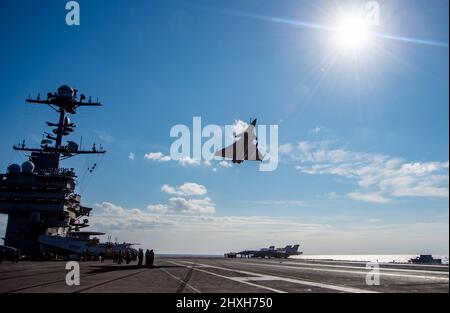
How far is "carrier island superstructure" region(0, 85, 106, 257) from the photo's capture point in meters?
62.0

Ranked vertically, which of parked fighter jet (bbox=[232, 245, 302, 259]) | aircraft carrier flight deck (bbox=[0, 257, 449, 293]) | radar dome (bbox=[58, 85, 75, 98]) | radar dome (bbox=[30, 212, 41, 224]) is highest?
radar dome (bbox=[58, 85, 75, 98])

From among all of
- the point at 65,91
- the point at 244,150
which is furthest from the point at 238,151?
the point at 65,91

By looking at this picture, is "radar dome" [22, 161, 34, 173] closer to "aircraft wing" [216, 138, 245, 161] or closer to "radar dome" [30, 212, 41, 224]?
"radar dome" [30, 212, 41, 224]

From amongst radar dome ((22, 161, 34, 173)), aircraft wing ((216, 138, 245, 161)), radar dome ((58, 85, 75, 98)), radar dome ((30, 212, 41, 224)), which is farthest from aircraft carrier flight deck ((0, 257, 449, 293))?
radar dome ((58, 85, 75, 98))

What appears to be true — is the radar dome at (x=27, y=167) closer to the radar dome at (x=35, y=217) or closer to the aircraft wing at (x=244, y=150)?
the radar dome at (x=35, y=217)

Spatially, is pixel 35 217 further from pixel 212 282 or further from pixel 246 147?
pixel 212 282

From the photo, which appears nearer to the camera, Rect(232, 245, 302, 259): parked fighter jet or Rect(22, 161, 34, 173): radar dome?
Rect(22, 161, 34, 173): radar dome

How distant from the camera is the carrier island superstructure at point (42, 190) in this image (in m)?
62.0

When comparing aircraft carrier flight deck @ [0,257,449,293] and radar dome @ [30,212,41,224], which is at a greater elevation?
radar dome @ [30,212,41,224]

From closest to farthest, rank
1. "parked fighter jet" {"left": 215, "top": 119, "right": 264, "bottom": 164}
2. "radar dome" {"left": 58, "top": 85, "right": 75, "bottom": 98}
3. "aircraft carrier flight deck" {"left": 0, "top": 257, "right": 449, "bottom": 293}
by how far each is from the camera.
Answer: "aircraft carrier flight deck" {"left": 0, "top": 257, "right": 449, "bottom": 293}
"parked fighter jet" {"left": 215, "top": 119, "right": 264, "bottom": 164}
"radar dome" {"left": 58, "top": 85, "right": 75, "bottom": 98}

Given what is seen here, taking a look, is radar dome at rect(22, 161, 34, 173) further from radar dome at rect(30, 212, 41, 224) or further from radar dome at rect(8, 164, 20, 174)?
radar dome at rect(30, 212, 41, 224)

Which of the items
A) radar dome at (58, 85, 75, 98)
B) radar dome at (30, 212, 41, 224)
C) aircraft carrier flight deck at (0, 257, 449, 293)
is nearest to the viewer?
aircraft carrier flight deck at (0, 257, 449, 293)
